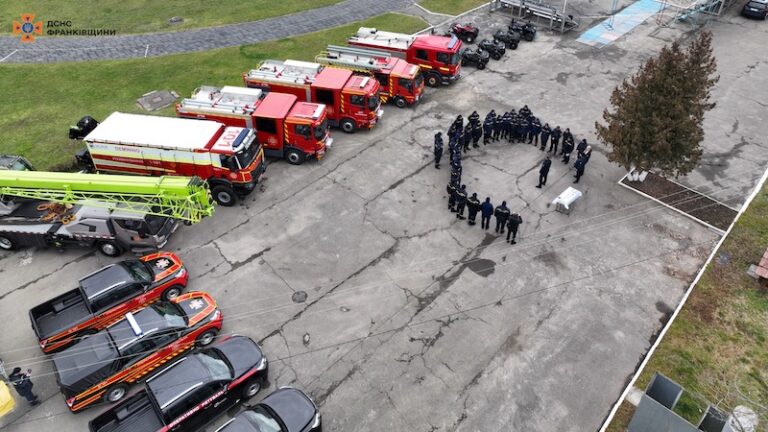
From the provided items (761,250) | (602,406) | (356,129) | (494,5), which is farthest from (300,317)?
(494,5)

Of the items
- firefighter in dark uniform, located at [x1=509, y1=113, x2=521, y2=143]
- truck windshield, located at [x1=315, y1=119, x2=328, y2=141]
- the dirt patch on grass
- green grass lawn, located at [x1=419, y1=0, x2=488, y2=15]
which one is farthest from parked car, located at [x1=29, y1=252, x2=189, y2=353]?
green grass lawn, located at [x1=419, y1=0, x2=488, y2=15]

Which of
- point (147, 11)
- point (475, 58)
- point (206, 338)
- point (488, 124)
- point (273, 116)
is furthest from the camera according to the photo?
point (147, 11)

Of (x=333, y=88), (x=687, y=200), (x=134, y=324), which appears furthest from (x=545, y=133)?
(x=134, y=324)

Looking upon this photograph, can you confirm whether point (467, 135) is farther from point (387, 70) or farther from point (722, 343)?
point (722, 343)

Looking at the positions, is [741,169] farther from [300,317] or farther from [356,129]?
[300,317]

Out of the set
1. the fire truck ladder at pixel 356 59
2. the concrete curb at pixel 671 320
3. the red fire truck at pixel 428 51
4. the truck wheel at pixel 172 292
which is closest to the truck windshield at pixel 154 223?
the truck wheel at pixel 172 292

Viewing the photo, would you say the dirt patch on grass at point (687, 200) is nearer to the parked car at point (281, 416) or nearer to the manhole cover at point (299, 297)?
the manhole cover at point (299, 297)

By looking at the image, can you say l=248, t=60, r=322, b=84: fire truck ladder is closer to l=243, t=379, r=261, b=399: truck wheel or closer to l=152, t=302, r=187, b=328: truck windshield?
l=152, t=302, r=187, b=328: truck windshield

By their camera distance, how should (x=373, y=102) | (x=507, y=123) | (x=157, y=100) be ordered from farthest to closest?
1. (x=157, y=100)
2. (x=373, y=102)
3. (x=507, y=123)
